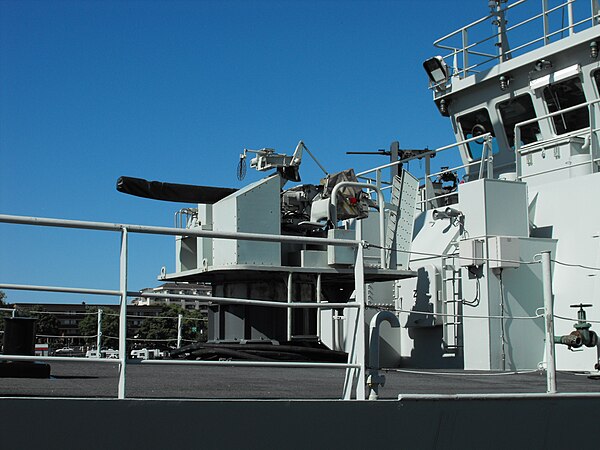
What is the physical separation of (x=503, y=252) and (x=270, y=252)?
10.3 feet

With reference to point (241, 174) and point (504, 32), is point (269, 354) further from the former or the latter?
point (504, 32)

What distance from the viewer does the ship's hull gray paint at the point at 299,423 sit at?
433cm

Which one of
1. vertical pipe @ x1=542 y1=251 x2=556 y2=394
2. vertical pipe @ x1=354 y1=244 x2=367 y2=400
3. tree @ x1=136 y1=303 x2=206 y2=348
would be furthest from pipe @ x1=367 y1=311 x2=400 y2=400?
tree @ x1=136 y1=303 x2=206 y2=348

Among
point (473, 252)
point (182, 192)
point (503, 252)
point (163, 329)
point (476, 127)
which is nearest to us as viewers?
point (163, 329)

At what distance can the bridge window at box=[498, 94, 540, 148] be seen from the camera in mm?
13492

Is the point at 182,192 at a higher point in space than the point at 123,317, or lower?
higher

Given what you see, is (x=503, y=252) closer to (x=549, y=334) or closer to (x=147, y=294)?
(x=549, y=334)

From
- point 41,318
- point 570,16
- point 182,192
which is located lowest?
point 41,318

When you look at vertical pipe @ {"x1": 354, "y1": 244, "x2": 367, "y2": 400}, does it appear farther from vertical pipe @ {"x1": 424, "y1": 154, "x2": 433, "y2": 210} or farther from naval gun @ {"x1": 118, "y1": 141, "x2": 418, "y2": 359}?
vertical pipe @ {"x1": 424, "y1": 154, "x2": 433, "y2": 210}

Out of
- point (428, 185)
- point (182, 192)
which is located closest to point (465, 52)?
point (428, 185)

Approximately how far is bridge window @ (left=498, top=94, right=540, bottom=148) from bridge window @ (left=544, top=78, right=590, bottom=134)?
1.51 ft

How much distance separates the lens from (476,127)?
1477 centimetres

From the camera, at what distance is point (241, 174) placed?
35.7 ft

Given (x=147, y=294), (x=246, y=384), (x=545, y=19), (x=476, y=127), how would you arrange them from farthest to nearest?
(x=476, y=127)
(x=545, y=19)
(x=246, y=384)
(x=147, y=294)
